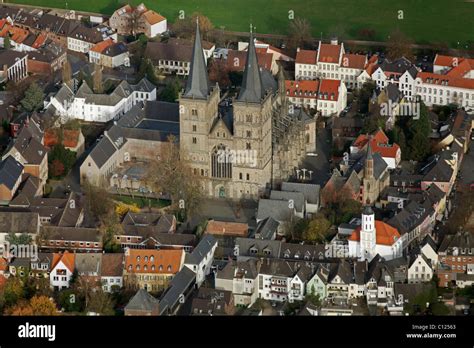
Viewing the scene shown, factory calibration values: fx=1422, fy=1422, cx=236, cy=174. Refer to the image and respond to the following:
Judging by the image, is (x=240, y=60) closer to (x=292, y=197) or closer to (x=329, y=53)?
(x=329, y=53)

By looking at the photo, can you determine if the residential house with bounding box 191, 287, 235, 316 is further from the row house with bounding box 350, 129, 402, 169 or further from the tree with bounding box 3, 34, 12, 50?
the tree with bounding box 3, 34, 12, 50

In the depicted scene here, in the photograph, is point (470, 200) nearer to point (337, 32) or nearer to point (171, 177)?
point (171, 177)

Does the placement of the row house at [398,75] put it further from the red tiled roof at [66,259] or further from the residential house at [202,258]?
the red tiled roof at [66,259]

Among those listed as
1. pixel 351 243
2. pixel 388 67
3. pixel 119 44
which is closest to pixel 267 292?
pixel 351 243

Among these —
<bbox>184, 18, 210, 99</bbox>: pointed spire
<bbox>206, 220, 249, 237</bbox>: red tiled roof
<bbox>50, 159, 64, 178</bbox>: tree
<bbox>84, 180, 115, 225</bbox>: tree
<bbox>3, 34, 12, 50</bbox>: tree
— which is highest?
<bbox>184, 18, 210, 99</bbox>: pointed spire

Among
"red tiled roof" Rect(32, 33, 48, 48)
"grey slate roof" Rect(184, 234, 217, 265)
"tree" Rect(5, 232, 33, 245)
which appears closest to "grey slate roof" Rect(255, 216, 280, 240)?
"grey slate roof" Rect(184, 234, 217, 265)

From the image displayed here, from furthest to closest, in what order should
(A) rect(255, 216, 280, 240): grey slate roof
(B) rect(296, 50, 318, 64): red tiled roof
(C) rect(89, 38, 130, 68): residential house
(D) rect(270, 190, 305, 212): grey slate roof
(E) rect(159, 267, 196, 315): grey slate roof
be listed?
(C) rect(89, 38, 130, 68): residential house
(B) rect(296, 50, 318, 64): red tiled roof
(D) rect(270, 190, 305, 212): grey slate roof
(A) rect(255, 216, 280, 240): grey slate roof
(E) rect(159, 267, 196, 315): grey slate roof

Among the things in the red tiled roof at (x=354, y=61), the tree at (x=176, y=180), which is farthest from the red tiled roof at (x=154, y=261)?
the red tiled roof at (x=354, y=61)

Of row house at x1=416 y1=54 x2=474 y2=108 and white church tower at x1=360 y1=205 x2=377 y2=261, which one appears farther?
row house at x1=416 y1=54 x2=474 y2=108
